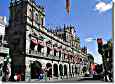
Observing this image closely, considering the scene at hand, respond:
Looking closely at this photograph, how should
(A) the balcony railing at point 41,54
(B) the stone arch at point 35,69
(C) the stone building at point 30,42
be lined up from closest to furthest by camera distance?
(C) the stone building at point 30,42
(A) the balcony railing at point 41,54
(B) the stone arch at point 35,69

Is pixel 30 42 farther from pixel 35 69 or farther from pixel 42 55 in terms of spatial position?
pixel 35 69

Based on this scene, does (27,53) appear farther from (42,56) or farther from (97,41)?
(97,41)

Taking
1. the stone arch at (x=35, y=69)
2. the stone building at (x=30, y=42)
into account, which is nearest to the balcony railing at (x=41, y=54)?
the stone building at (x=30, y=42)

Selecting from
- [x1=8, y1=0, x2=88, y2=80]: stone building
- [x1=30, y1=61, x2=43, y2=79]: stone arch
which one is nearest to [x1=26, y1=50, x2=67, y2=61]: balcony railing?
[x1=8, y1=0, x2=88, y2=80]: stone building

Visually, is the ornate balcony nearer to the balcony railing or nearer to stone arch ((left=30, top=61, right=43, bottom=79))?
the balcony railing

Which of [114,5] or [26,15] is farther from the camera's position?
[26,15]

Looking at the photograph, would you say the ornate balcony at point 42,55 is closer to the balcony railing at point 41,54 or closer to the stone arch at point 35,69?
the balcony railing at point 41,54

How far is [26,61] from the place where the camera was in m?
20.9

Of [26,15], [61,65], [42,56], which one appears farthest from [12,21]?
[61,65]

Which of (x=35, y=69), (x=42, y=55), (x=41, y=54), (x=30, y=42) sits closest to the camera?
(x=30, y=42)

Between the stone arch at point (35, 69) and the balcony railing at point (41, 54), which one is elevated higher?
the balcony railing at point (41, 54)

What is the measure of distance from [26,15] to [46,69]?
20.5ft

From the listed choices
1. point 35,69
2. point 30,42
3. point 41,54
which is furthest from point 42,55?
point 30,42

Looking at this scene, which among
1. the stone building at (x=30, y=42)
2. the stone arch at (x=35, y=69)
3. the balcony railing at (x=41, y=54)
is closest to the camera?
the stone building at (x=30, y=42)
